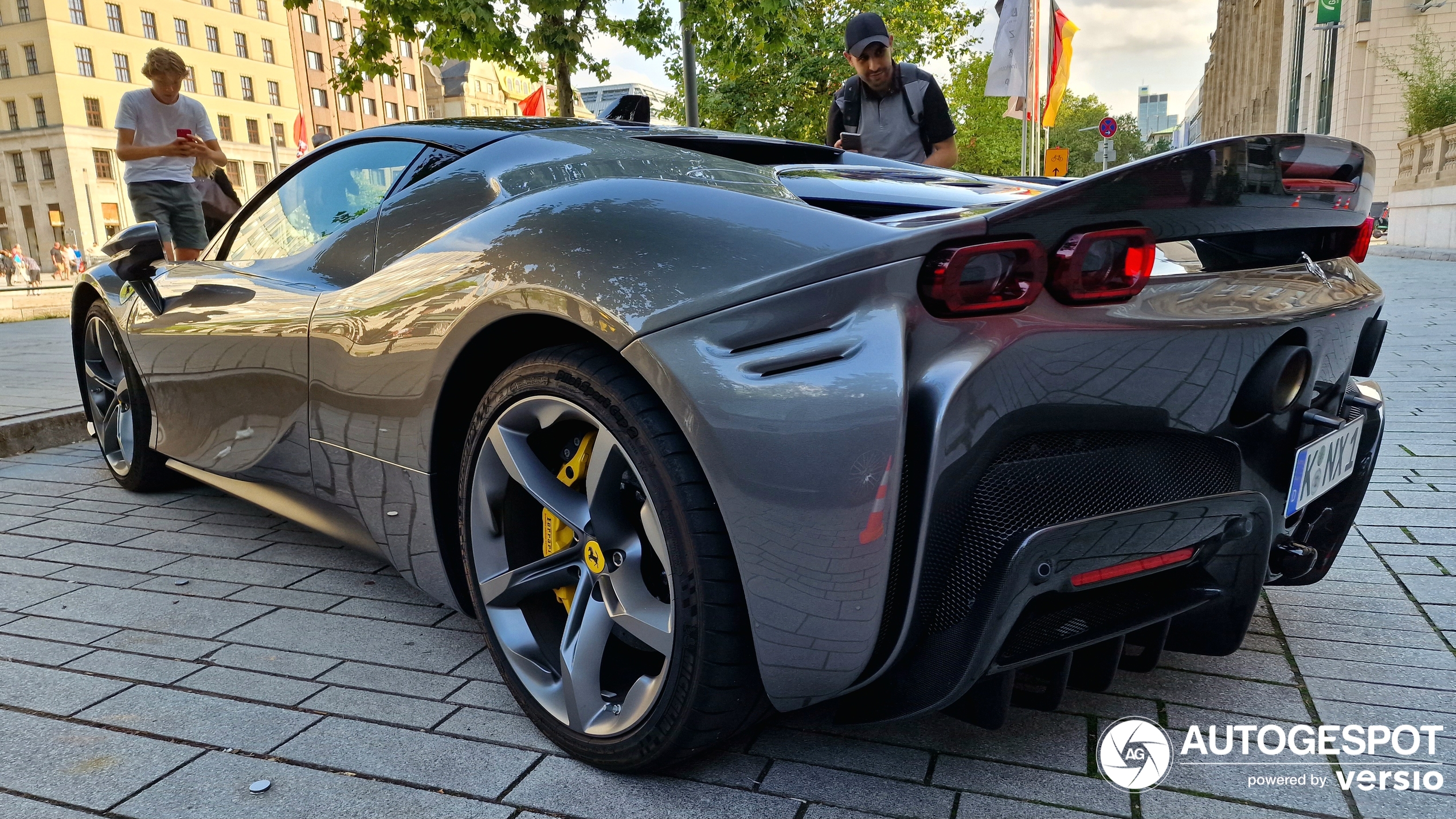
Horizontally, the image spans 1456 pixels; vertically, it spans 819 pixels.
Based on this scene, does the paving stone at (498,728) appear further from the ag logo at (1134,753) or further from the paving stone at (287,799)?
the ag logo at (1134,753)

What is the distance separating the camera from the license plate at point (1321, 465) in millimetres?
1920

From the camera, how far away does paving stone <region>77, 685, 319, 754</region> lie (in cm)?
200

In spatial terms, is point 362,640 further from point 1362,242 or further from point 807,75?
point 807,75

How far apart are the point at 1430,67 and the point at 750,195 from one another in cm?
2939

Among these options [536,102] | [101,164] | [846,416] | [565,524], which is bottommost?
[565,524]

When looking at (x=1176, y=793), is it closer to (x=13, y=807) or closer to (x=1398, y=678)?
(x=1398, y=678)

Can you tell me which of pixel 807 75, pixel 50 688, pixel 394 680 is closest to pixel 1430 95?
pixel 807 75

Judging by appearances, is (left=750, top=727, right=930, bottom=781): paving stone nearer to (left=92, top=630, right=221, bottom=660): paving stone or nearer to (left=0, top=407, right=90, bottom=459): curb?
(left=92, top=630, right=221, bottom=660): paving stone

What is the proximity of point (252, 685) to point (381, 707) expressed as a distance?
1.15 ft

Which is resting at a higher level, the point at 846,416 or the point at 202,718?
the point at 846,416

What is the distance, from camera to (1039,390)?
1523mm

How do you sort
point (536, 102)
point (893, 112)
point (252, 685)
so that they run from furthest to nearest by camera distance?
point (536, 102), point (893, 112), point (252, 685)

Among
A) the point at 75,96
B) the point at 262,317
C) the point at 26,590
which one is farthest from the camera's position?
the point at 75,96

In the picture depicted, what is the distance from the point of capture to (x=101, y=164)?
53.5 metres
